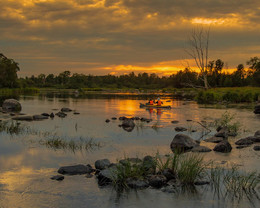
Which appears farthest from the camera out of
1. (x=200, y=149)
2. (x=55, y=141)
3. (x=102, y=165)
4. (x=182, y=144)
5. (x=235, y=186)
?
(x=55, y=141)

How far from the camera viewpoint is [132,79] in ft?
629

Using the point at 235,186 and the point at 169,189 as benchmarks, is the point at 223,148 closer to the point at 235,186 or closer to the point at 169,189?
the point at 235,186

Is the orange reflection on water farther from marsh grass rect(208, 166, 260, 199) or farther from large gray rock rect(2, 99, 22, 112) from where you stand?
marsh grass rect(208, 166, 260, 199)

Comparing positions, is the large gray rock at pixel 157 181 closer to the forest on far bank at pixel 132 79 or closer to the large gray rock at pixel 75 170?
the large gray rock at pixel 75 170

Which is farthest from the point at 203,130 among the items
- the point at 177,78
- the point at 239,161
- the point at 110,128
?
the point at 177,78

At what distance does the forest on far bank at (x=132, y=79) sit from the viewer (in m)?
99.1

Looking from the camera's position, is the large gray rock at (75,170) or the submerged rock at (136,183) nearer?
the submerged rock at (136,183)

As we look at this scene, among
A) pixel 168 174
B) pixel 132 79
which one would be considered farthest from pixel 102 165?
pixel 132 79

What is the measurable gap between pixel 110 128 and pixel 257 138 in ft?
34.6

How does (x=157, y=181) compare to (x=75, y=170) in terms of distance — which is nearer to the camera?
(x=157, y=181)

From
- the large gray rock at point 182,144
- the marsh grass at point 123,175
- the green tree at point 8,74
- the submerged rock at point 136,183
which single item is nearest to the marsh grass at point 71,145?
the large gray rock at point 182,144

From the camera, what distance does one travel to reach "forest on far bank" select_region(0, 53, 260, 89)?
3903 inches

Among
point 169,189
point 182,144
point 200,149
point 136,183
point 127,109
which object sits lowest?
point 169,189

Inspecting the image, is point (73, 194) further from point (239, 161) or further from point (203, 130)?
point (203, 130)
